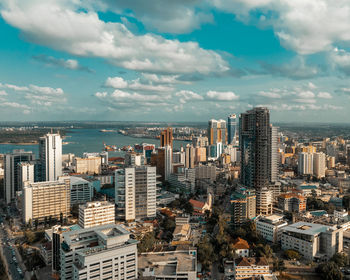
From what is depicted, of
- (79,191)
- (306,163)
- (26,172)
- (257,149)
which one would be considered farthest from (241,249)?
(306,163)

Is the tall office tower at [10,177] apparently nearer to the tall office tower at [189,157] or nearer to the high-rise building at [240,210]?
the high-rise building at [240,210]

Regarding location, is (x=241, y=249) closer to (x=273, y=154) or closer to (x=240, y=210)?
(x=240, y=210)

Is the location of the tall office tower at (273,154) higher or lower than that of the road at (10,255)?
higher

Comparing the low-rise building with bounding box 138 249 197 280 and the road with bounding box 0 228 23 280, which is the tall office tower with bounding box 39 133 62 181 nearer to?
the road with bounding box 0 228 23 280

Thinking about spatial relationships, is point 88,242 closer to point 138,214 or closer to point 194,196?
point 138,214

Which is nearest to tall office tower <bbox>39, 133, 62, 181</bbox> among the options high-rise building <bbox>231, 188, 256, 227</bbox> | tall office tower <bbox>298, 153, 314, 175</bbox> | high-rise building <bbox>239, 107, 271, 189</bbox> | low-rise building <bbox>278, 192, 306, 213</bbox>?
high-rise building <bbox>231, 188, 256, 227</bbox>

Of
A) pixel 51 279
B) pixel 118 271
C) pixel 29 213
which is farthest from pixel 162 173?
pixel 118 271

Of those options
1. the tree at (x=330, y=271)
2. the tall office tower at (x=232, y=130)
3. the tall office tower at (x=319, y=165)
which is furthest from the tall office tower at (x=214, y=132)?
the tree at (x=330, y=271)
